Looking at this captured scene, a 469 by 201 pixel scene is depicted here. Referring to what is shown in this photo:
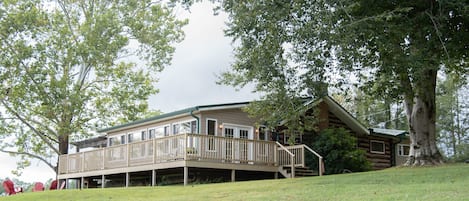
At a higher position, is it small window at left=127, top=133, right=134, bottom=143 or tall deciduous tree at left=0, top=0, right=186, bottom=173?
tall deciduous tree at left=0, top=0, right=186, bottom=173

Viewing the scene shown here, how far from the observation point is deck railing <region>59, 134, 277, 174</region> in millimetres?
19031

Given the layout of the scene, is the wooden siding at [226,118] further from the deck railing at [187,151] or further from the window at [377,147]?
the window at [377,147]

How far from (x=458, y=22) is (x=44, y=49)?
21.2 metres

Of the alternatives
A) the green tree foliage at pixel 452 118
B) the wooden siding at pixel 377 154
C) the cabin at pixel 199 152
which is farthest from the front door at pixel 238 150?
the green tree foliage at pixel 452 118

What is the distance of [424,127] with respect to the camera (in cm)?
1889

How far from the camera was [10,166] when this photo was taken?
34.8 m

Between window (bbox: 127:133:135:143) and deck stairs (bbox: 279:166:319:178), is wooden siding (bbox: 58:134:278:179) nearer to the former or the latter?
deck stairs (bbox: 279:166:319:178)

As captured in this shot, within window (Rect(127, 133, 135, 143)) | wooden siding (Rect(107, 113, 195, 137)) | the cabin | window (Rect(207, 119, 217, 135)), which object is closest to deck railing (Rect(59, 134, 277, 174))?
the cabin

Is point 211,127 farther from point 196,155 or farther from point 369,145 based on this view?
point 369,145

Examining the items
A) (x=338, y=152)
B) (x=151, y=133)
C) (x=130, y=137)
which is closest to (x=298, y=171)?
(x=338, y=152)

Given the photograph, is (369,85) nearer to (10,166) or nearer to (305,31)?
(305,31)

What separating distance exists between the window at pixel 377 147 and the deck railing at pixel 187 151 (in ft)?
28.7

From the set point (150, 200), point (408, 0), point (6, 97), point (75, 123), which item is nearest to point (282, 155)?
point (408, 0)

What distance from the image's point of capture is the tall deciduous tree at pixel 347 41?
13.7m
